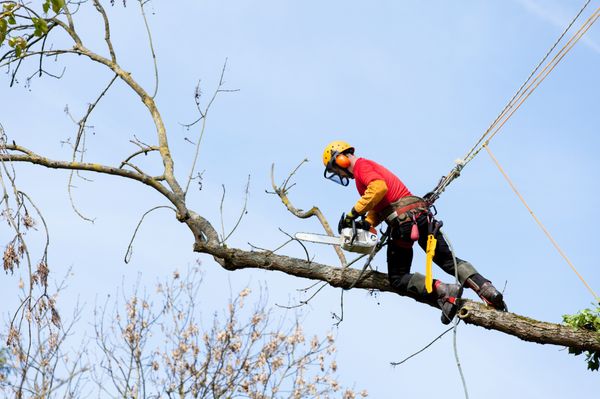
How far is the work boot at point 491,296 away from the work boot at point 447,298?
20 cm

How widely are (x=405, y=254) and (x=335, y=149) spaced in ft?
3.13

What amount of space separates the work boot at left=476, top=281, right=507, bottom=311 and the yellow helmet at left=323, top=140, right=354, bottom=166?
4.73ft

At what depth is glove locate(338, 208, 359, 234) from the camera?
265 inches

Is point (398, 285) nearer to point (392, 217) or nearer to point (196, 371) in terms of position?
point (392, 217)

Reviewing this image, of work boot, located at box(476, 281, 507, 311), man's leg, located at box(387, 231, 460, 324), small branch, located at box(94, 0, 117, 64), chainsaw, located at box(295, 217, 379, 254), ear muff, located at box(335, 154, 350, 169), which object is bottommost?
work boot, located at box(476, 281, 507, 311)

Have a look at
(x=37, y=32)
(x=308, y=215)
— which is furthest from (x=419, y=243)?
(x=37, y=32)

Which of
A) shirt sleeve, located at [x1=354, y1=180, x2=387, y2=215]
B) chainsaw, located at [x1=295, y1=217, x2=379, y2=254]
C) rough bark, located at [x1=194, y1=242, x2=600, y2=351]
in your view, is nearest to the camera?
rough bark, located at [x1=194, y1=242, x2=600, y2=351]

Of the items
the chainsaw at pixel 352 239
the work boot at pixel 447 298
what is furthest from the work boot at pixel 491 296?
the chainsaw at pixel 352 239

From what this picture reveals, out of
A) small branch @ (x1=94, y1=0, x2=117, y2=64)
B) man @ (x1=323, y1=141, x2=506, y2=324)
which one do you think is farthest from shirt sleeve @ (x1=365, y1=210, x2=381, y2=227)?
small branch @ (x1=94, y1=0, x2=117, y2=64)

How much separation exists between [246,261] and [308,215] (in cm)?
180

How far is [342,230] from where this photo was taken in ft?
22.4

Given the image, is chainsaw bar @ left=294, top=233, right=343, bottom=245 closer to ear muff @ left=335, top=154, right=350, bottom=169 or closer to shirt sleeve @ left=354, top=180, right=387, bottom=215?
shirt sleeve @ left=354, top=180, right=387, bottom=215

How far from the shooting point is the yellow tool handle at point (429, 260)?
254 inches

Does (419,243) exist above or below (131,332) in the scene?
below
